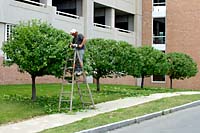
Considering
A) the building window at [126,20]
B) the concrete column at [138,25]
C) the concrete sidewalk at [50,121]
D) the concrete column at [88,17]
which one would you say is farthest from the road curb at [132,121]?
the building window at [126,20]

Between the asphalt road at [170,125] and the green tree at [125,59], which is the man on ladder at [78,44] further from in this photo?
the green tree at [125,59]

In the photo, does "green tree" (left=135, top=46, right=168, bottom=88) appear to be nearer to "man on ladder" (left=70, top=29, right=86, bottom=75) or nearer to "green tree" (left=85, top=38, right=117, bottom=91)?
"green tree" (left=85, top=38, right=117, bottom=91)

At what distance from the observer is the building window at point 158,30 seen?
141 ft

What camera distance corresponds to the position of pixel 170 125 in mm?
12781

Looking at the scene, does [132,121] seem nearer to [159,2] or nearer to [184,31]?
[184,31]

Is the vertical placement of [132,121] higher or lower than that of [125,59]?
lower

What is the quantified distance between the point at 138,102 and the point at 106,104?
177cm

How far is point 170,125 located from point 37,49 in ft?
16.2

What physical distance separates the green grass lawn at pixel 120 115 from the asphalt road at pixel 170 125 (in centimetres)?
53

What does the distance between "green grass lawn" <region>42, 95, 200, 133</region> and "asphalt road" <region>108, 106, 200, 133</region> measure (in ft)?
1.75

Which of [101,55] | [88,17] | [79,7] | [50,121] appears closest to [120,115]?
[50,121]

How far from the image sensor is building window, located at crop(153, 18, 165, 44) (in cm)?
4306

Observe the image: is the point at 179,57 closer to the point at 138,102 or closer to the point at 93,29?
the point at 93,29

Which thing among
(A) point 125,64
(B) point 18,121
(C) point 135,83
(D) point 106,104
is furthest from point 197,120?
(C) point 135,83
